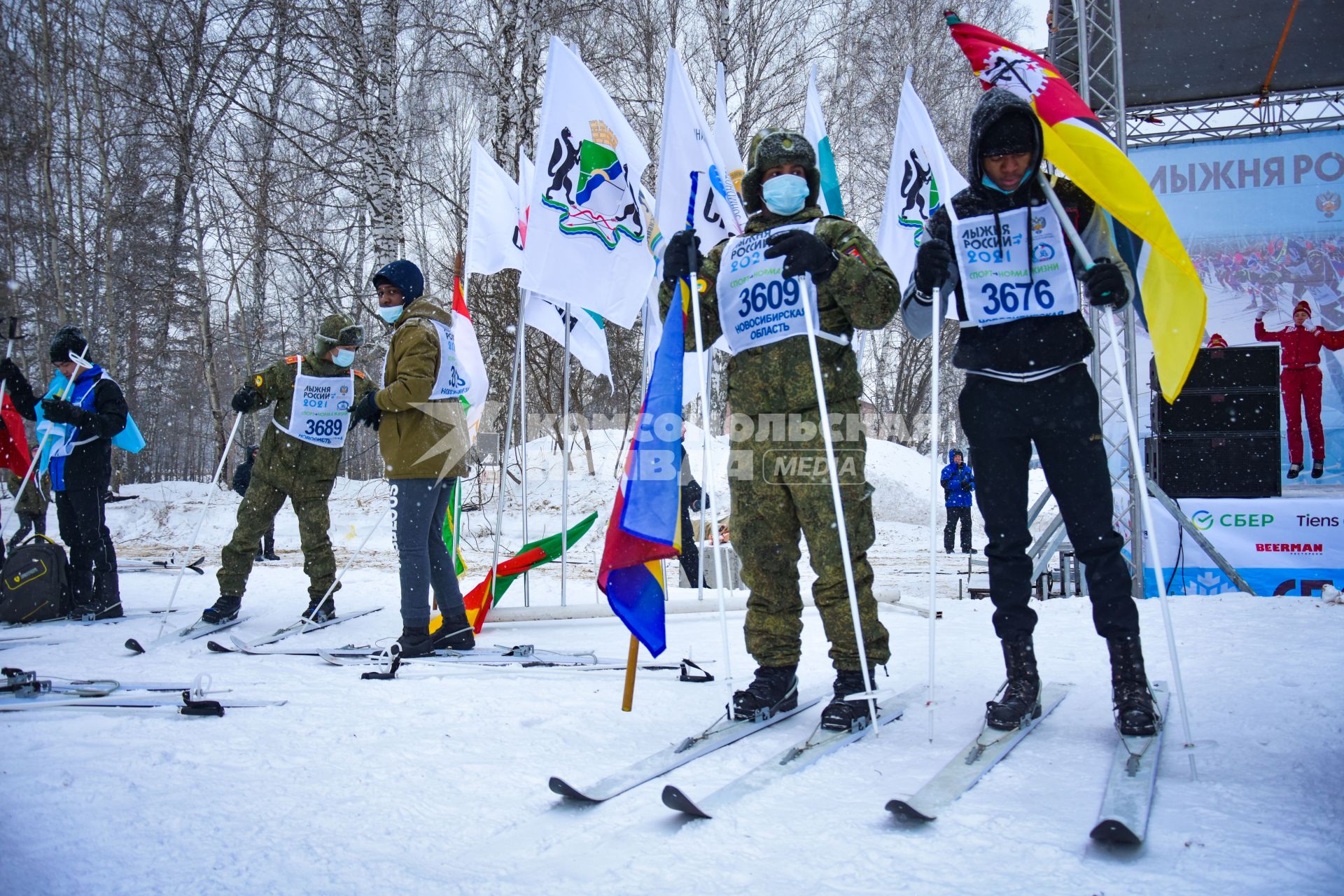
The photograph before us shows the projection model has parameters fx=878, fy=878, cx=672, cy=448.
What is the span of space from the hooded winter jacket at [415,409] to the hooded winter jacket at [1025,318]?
8.23ft

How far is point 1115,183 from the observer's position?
9.77ft

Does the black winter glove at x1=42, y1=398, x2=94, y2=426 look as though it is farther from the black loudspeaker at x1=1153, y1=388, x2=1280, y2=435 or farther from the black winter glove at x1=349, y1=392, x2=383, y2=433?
the black loudspeaker at x1=1153, y1=388, x2=1280, y2=435

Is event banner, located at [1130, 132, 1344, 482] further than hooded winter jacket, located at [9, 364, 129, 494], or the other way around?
event banner, located at [1130, 132, 1344, 482]

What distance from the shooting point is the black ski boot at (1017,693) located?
2816mm

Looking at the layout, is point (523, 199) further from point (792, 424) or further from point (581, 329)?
point (792, 424)

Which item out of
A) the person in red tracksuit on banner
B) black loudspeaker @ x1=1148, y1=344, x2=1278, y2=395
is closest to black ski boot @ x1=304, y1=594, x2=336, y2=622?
black loudspeaker @ x1=1148, y1=344, x2=1278, y2=395

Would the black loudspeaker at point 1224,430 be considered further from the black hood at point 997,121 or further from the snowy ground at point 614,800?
the black hood at point 997,121

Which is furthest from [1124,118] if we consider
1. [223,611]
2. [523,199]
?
[223,611]

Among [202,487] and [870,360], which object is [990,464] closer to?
[202,487]

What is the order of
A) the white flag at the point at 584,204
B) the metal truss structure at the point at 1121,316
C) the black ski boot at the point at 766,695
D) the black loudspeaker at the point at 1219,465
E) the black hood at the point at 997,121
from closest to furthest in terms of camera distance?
the black hood at the point at 997,121, the black ski boot at the point at 766,695, the white flag at the point at 584,204, the metal truss structure at the point at 1121,316, the black loudspeaker at the point at 1219,465

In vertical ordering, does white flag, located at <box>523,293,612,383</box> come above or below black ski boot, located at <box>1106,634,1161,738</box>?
above

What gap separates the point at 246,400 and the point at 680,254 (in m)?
3.61

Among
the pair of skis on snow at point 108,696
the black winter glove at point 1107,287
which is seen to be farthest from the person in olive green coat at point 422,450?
the black winter glove at point 1107,287

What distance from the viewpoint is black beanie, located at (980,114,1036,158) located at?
293cm
